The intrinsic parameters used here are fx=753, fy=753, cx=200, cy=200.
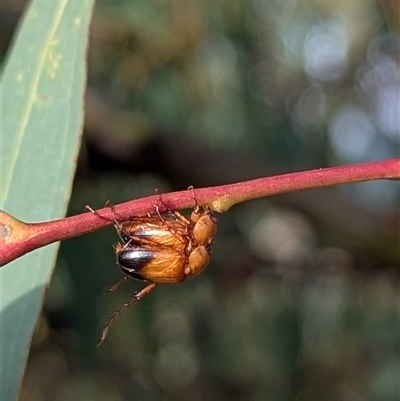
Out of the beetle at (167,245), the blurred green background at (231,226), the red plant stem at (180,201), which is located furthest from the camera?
the blurred green background at (231,226)

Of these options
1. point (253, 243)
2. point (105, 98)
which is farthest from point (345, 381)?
point (105, 98)

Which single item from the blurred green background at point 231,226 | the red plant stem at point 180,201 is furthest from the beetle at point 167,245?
the blurred green background at point 231,226

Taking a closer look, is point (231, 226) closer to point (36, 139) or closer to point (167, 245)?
point (36, 139)

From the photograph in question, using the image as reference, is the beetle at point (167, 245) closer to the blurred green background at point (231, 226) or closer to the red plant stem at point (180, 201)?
the red plant stem at point (180, 201)

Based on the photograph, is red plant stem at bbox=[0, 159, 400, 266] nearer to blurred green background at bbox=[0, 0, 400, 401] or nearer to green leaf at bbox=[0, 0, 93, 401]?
green leaf at bbox=[0, 0, 93, 401]

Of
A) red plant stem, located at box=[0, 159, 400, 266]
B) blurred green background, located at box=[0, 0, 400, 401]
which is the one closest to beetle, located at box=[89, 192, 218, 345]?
red plant stem, located at box=[0, 159, 400, 266]

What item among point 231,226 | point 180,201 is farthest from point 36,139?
point 231,226
